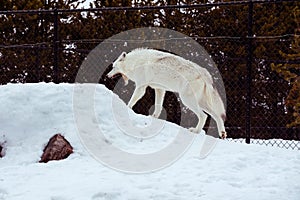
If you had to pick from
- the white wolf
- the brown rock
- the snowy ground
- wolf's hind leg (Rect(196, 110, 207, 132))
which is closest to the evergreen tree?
the white wolf

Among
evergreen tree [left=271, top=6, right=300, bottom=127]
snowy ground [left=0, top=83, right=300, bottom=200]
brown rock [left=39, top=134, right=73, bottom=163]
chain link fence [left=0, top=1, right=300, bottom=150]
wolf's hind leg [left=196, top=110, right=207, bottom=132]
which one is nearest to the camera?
snowy ground [left=0, top=83, right=300, bottom=200]

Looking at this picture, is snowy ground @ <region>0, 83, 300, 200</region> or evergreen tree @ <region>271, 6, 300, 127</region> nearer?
snowy ground @ <region>0, 83, 300, 200</region>

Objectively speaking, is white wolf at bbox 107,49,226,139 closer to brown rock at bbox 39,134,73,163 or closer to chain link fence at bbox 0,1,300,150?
chain link fence at bbox 0,1,300,150

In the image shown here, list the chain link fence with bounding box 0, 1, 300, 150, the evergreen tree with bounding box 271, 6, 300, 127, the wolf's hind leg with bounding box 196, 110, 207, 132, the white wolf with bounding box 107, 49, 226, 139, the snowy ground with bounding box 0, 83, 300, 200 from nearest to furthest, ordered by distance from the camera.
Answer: the snowy ground with bounding box 0, 83, 300, 200 < the wolf's hind leg with bounding box 196, 110, 207, 132 < the white wolf with bounding box 107, 49, 226, 139 < the chain link fence with bounding box 0, 1, 300, 150 < the evergreen tree with bounding box 271, 6, 300, 127

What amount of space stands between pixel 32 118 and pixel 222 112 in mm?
2555

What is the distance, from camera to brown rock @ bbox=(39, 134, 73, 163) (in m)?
4.41

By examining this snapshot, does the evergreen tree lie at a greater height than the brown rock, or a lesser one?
greater

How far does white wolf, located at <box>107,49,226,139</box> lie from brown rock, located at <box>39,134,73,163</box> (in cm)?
170

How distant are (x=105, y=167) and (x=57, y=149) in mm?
568

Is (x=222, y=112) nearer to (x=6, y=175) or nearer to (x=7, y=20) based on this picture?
(x=6, y=175)

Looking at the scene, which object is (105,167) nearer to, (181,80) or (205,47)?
(181,80)

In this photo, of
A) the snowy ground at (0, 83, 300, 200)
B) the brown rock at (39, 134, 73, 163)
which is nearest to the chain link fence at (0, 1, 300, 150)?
the snowy ground at (0, 83, 300, 200)

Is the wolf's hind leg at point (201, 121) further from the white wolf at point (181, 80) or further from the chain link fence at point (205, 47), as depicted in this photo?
the chain link fence at point (205, 47)

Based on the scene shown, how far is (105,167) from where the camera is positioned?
13.7 feet
